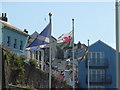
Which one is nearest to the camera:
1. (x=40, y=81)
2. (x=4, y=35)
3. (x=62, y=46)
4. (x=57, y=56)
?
(x=62, y=46)

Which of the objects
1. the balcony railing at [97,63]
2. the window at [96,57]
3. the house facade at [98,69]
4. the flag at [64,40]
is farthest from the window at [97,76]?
the flag at [64,40]

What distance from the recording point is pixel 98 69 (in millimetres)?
49969

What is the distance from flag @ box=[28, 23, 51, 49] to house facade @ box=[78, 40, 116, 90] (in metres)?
28.8

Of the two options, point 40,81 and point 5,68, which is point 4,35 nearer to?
point 40,81

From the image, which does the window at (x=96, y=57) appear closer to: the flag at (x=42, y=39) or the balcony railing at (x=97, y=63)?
the balcony railing at (x=97, y=63)

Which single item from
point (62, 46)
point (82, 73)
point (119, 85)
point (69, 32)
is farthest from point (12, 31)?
point (119, 85)

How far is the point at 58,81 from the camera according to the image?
3425 cm

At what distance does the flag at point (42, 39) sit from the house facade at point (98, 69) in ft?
94.5

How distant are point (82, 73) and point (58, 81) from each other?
16818 millimetres

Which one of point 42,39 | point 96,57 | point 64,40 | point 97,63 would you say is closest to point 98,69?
point 97,63

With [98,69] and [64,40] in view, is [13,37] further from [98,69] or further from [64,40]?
[98,69]

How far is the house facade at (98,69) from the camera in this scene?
49.4 meters

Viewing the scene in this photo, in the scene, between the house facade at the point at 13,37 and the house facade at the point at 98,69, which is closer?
the house facade at the point at 13,37

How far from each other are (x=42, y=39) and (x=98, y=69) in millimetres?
30983
